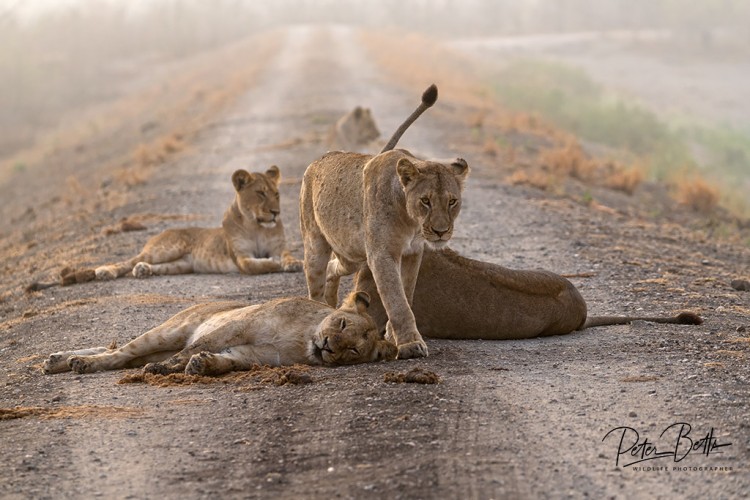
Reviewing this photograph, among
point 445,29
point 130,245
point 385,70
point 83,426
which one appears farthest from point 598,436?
point 445,29

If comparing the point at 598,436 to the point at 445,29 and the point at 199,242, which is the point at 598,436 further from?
the point at 445,29

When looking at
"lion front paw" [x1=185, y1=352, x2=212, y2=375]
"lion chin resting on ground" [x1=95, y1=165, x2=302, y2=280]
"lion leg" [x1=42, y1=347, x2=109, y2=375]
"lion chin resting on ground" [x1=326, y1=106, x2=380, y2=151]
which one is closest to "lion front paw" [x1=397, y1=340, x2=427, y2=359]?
"lion front paw" [x1=185, y1=352, x2=212, y2=375]

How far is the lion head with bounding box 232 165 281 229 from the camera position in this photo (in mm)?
11758

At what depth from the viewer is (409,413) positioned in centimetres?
616

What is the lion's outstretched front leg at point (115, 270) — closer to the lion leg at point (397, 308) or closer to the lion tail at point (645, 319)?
the lion leg at point (397, 308)

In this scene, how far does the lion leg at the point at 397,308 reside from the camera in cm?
739

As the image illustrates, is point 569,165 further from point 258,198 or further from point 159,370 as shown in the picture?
point 159,370

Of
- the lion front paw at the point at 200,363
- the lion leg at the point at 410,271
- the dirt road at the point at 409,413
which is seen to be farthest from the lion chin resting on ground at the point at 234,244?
the lion front paw at the point at 200,363

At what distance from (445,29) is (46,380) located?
64.3 meters

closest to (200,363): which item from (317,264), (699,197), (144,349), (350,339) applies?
(144,349)

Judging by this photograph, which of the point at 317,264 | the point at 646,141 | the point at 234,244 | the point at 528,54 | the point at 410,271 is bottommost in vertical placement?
the point at 646,141

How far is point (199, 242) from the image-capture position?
12070 mm

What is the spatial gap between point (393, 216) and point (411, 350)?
2.74ft

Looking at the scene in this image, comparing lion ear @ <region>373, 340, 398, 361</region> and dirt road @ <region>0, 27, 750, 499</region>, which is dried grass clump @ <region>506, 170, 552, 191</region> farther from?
lion ear @ <region>373, 340, 398, 361</region>
